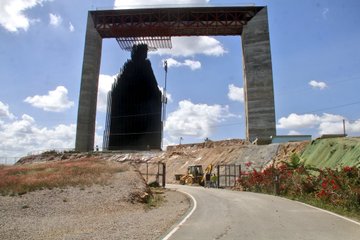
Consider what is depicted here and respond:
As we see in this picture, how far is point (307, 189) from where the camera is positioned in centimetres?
2423

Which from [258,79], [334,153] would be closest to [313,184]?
[334,153]

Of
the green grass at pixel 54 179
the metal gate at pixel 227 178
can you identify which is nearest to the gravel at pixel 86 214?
A: the green grass at pixel 54 179

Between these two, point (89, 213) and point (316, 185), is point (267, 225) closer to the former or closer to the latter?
point (89, 213)

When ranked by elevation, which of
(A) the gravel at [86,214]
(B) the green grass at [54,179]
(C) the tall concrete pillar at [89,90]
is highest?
(C) the tall concrete pillar at [89,90]

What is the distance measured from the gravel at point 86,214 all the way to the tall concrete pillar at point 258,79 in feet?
107

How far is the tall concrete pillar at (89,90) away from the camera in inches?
2606

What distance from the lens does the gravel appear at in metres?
13.3

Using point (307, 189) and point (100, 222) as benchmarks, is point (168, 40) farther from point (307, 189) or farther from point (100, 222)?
point (100, 222)

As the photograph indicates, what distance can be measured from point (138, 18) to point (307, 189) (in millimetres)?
48892

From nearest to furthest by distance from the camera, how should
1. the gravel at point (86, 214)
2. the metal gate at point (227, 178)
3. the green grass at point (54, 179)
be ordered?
the gravel at point (86, 214)
the green grass at point (54, 179)
the metal gate at point (227, 178)

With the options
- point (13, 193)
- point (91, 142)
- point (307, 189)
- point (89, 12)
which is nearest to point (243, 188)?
point (307, 189)

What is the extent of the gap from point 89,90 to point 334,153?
47132 mm

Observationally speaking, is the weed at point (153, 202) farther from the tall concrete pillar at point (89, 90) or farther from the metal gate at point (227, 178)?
the tall concrete pillar at point (89, 90)

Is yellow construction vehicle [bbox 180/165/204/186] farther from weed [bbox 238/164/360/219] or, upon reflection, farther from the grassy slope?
the grassy slope
